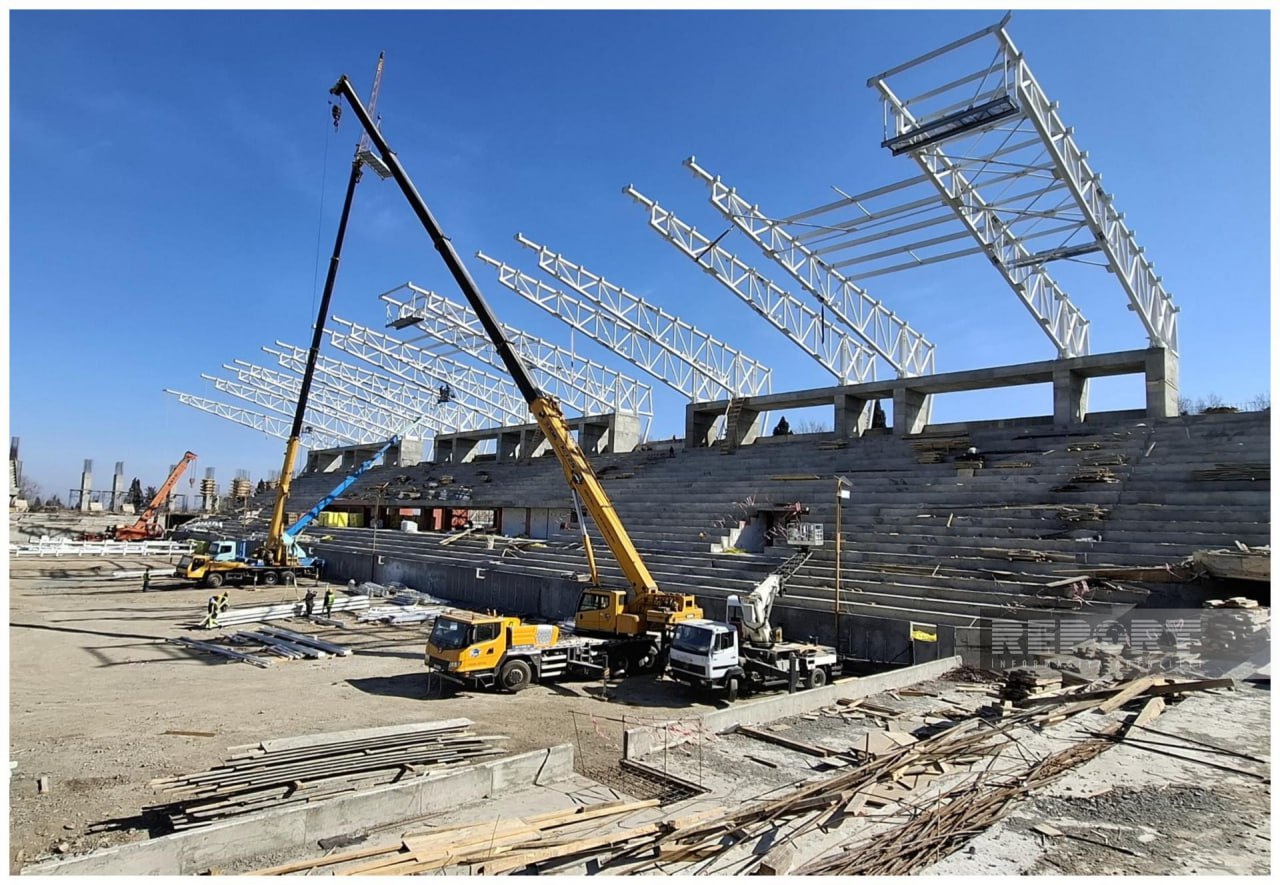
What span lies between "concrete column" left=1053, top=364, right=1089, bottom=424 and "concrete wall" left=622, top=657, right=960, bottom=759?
17.2 m

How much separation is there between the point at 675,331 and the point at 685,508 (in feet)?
37.0

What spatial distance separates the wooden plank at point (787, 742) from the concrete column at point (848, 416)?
25.3 meters

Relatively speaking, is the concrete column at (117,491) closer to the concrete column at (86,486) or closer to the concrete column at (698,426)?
the concrete column at (86,486)

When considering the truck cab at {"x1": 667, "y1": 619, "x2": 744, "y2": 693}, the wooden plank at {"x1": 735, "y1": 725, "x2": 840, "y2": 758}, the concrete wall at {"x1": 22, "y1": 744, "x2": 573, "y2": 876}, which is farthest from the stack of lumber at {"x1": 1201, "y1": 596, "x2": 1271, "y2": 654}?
the concrete wall at {"x1": 22, "y1": 744, "x2": 573, "y2": 876}

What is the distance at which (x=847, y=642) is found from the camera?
19.5m

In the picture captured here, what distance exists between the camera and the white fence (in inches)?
1761

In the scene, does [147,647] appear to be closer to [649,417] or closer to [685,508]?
[685,508]

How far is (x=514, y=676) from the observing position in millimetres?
15977

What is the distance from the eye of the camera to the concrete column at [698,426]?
44.3 metres

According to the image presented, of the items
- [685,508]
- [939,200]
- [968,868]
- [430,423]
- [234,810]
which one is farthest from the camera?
[430,423]

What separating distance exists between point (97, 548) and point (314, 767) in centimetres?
4706

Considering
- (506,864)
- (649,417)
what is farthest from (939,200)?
(649,417)

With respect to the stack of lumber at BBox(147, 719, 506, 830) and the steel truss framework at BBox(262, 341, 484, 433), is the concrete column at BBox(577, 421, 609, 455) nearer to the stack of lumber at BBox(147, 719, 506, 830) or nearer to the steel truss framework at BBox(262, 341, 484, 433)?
the steel truss framework at BBox(262, 341, 484, 433)

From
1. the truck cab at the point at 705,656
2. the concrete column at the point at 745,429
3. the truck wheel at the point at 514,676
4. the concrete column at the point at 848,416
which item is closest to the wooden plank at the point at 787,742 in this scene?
the truck cab at the point at 705,656
